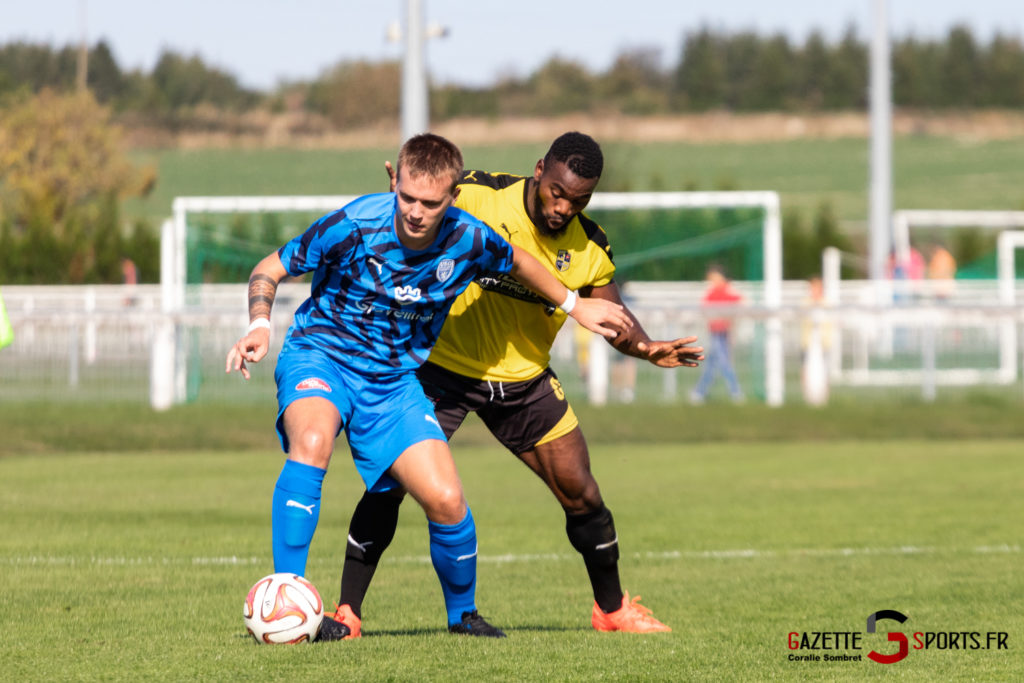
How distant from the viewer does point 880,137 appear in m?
28.7

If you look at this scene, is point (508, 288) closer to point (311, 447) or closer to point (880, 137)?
point (311, 447)

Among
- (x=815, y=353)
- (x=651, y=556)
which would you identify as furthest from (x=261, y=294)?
(x=815, y=353)

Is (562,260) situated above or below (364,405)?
above

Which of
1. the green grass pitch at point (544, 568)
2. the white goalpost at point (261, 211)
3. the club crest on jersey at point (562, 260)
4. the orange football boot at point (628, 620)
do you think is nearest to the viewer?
the green grass pitch at point (544, 568)

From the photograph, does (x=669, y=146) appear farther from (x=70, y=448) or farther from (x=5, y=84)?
(x=70, y=448)

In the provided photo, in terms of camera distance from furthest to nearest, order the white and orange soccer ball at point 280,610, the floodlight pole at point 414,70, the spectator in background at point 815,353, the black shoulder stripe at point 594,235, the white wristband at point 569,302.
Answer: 1. the floodlight pole at point 414,70
2. the spectator in background at point 815,353
3. the black shoulder stripe at point 594,235
4. the white wristband at point 569,302
5. the white and orange soccer ball at point 280,610

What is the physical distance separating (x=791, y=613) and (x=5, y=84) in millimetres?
43831

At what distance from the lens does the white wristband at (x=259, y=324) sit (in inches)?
221

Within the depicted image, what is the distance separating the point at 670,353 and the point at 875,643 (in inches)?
56.7

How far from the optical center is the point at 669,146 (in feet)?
289

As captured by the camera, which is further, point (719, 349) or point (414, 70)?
point (414, 70)

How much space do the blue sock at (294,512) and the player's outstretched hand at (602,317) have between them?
129cm

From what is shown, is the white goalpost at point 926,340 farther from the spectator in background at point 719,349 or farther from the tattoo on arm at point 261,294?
the tattoo on arm at point 261,294

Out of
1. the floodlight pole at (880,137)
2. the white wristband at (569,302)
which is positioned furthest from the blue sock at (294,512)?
the floodlight pole at (880,137)
